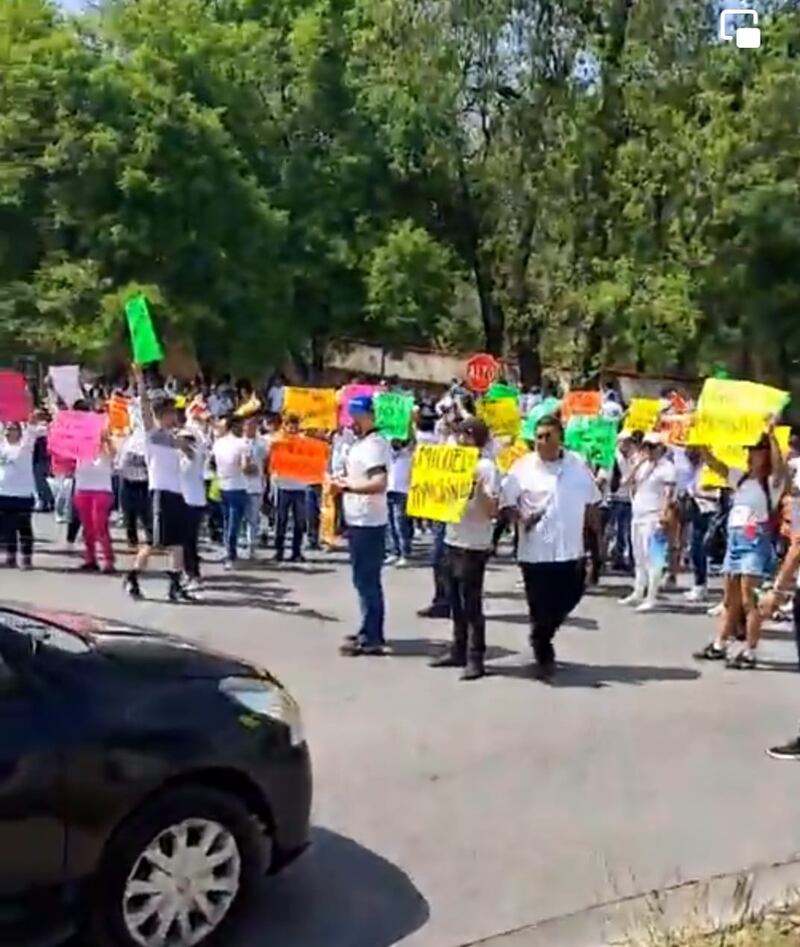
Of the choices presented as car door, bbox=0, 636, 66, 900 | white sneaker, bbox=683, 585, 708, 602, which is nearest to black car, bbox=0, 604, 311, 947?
car door, bbox=0, 636, 66, 900

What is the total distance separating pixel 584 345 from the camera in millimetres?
35719

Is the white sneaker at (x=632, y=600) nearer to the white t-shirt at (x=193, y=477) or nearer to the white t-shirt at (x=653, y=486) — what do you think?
the white t-shirt at (x=653, y=486)

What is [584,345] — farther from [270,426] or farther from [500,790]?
[500,790]

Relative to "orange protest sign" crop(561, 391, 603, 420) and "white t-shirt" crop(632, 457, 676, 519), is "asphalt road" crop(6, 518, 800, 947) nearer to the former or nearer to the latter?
"white t-shirt" crop(632, 457, 676, 519)

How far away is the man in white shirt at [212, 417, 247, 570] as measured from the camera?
629 inches

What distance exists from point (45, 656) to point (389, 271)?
29949 mm

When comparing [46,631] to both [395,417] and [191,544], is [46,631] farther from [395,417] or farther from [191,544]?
[395,417]

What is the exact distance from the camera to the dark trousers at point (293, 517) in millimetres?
16609

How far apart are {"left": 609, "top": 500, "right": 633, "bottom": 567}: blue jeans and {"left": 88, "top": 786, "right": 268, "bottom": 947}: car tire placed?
10.6 metres

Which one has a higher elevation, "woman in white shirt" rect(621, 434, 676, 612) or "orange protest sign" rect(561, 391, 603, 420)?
"orange protest sign" rect(561, 391, 603, 420)

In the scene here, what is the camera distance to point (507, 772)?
8.07 meters

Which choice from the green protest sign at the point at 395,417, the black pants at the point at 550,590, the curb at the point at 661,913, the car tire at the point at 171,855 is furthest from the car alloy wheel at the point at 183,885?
the green protest sign at the point at 395,417

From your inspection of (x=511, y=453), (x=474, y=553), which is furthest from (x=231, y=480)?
(x=474, y=553)

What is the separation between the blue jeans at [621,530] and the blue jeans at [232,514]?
371 centimetres
